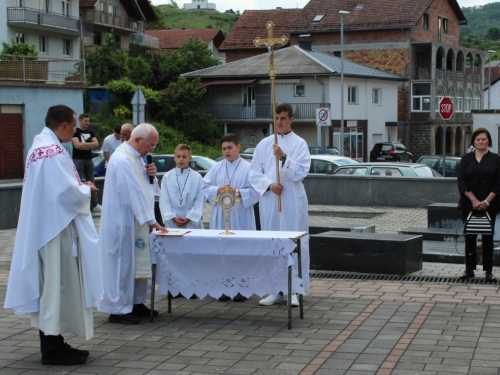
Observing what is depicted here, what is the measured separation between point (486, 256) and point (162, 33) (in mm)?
85762

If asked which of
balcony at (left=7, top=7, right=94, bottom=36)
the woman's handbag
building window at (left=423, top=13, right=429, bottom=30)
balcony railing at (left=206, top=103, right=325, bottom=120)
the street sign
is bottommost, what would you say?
the woman's handbag

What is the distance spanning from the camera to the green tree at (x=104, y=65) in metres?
51.2

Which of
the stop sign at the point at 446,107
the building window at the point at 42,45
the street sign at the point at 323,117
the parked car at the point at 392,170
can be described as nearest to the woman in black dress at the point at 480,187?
the parked car at the point at 392,170

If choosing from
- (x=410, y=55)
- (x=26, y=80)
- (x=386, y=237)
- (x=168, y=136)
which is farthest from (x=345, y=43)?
(x=386, y=237)

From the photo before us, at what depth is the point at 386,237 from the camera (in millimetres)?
10242

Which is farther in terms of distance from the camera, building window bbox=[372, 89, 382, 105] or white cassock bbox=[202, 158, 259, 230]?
building window bbox=[372, 89, 382, 105]

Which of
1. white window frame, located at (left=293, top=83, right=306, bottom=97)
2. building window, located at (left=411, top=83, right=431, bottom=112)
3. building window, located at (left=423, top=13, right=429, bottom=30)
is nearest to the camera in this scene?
white window frame, located at (left=293, top=83, right=306, bottom=97)

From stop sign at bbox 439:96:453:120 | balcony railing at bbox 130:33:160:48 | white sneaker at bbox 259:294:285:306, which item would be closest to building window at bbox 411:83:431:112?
balcony railing at bbox 130:33:160:48

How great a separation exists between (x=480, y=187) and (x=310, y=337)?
364 cm

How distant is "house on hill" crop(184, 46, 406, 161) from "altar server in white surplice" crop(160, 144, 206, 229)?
1569 inches

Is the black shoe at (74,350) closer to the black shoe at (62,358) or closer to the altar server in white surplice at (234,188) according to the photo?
the black shoe at (62,358)

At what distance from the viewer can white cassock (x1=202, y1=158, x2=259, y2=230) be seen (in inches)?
351

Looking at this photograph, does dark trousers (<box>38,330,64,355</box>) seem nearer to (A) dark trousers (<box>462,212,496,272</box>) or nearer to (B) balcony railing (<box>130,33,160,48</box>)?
(A) dark trousers (<box>462,212,496,272</box>)

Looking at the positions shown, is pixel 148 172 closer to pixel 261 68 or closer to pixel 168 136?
pixel 168 136
